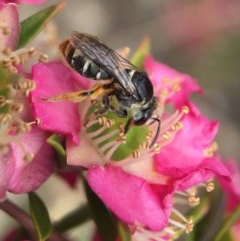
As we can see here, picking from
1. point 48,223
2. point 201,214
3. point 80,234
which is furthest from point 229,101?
point 48,223

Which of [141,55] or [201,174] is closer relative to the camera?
[201,174]

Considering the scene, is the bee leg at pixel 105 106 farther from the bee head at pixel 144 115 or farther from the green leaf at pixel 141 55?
the green leaf at pixel 141 55

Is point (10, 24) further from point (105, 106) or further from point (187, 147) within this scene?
point (187, 147)

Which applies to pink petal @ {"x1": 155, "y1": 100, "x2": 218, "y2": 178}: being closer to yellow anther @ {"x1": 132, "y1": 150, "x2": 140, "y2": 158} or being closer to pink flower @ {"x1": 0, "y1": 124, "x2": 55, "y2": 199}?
yellow anther @ {"x1": 132, "y1": 150, "x2": 140, "y2": 158}

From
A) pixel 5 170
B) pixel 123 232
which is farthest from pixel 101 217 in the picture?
pixel 5 170

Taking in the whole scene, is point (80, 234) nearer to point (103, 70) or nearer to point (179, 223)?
point (179, 223)

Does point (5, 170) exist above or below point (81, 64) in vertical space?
below

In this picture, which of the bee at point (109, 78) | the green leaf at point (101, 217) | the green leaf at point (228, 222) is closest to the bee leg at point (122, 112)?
the bee at point (109, 78)

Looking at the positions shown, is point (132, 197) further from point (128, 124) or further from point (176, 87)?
point (176, 87)
